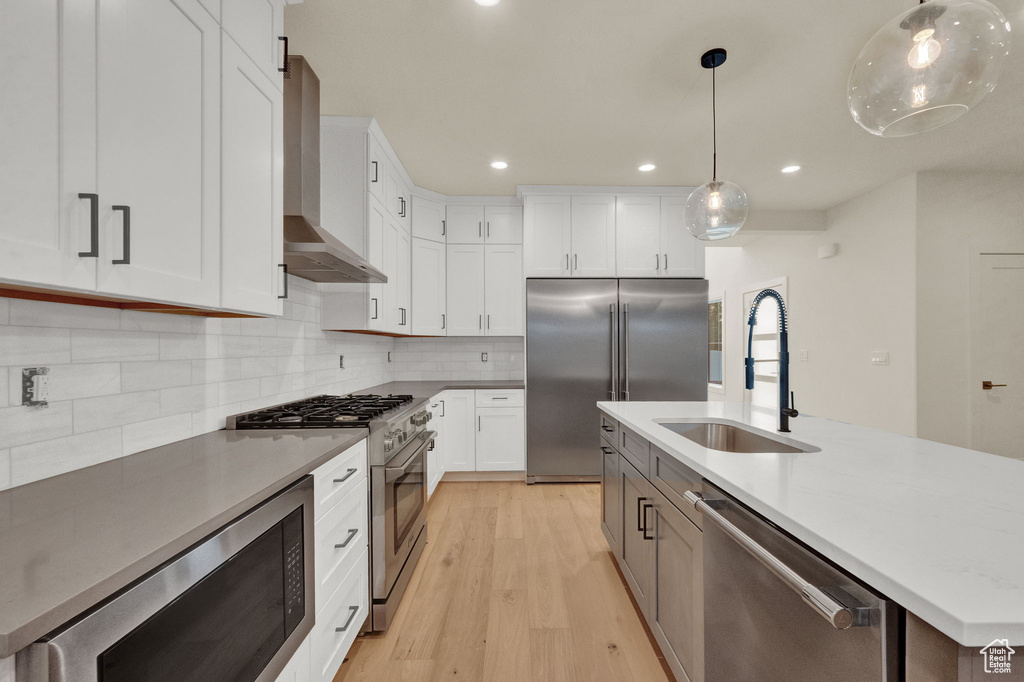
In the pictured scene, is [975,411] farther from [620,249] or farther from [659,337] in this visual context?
[620,249]

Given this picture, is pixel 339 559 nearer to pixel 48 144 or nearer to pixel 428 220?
pixel 48 144

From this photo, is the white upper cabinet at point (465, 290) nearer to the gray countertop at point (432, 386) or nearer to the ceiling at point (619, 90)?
the gray countertop at point (432, 386)

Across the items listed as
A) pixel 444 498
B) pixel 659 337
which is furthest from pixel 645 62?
pixel 444 498

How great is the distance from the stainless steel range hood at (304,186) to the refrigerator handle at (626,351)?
7.92 ft

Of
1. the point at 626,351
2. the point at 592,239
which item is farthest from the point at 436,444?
the point at 592,239

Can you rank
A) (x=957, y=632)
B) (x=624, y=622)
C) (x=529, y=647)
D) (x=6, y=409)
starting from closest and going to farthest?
1. (x=957, y=632)
2. (x=6, y=409)
3. (x=529, y=647)
4. (x=624, y=622)

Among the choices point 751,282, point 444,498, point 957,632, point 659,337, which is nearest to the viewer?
point 957,632

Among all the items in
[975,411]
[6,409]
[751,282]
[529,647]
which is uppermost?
[751,282]

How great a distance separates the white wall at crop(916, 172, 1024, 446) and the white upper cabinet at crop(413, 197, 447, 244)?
4.10m

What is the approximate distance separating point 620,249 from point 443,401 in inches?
81.1

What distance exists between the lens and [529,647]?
1.90 meters

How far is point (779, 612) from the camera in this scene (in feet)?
3.24

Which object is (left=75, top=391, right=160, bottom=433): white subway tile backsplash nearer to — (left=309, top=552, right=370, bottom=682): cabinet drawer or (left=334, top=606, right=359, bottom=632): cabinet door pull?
(left=309, top=552, right=370, bottom=682): cabinet drawer

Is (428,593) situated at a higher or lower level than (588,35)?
lower
